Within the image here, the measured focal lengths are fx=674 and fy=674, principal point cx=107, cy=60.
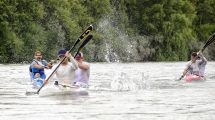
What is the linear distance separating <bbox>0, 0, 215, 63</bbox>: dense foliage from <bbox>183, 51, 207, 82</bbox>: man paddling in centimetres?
3307

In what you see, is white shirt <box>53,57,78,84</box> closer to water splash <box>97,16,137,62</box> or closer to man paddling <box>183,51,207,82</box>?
man paddling <box>183,51,207,82</box>

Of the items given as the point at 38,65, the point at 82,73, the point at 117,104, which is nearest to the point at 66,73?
the point at 82,73

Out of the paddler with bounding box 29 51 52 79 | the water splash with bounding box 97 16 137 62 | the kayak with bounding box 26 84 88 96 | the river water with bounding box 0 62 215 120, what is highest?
the water splash with bounding box 97 16 137 62

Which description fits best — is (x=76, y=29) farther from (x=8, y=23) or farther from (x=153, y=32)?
(x=153, y=32)

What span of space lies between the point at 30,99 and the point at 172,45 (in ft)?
197

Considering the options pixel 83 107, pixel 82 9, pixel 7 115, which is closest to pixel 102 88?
pixel 83 107

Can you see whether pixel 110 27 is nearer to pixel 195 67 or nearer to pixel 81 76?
pixel 195 67

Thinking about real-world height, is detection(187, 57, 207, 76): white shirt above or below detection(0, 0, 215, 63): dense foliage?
below

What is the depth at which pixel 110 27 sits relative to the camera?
8200 centimetres

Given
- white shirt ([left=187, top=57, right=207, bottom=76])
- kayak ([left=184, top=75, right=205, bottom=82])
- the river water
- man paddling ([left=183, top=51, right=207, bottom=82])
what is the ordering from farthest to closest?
white shirt ([left=187, top=57, right=207, bottom=76])
man paddling ([left=183, top=51, right=207, bottom=82])
kayak ([left=184, top=75, right=205, bottom=82])
the river water

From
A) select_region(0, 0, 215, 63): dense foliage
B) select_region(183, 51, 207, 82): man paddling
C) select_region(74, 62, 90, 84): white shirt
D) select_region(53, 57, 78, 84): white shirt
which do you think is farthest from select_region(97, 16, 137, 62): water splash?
select_region(53, 57, 78, 84): white shirt

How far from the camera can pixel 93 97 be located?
22250 mm

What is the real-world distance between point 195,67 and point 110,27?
164 feet

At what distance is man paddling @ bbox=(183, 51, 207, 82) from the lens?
1245 inches
